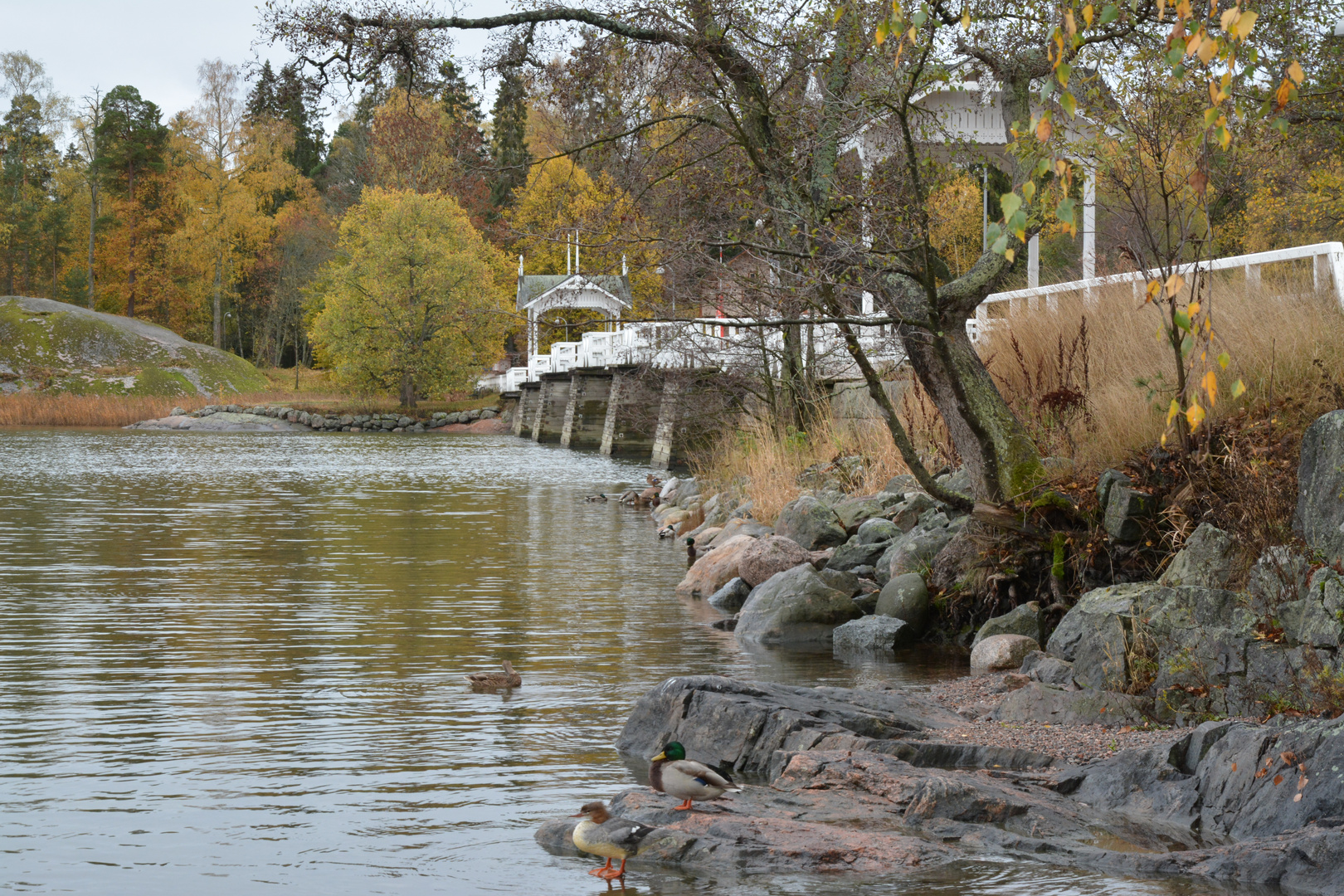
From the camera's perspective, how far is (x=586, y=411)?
46688 mm

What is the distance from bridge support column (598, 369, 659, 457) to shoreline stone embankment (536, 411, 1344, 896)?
1092 inches

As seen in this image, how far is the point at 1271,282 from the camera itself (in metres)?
10.8

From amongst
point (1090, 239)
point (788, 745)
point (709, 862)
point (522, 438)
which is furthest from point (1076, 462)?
point (522, 438)

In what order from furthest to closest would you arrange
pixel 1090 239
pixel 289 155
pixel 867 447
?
1. pixel 289 155
2. pixel 1090 239
3. pixel 867 447

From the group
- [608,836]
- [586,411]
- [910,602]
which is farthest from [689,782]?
[586,411]

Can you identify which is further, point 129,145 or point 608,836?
point 129,145

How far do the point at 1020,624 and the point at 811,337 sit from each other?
31.8ft

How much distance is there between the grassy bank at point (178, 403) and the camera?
57.2m

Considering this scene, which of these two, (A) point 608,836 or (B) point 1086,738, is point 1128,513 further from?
(A) point 608,836

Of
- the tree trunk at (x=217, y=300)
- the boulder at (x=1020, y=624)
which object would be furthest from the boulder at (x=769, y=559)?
the tree trunk at (x=217, y=300)

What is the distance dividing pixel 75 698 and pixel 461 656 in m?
2.73

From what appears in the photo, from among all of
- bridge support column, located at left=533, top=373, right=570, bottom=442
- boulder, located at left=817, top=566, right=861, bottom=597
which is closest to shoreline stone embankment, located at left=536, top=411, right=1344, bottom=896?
boulder, located at left=817, top=566, right=861, bottom=597

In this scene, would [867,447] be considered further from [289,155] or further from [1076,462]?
Answer: [289,155]

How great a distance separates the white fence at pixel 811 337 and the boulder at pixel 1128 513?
1.49 metres
